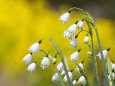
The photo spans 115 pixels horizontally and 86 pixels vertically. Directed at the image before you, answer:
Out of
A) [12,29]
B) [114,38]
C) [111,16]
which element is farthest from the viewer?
[111,16]

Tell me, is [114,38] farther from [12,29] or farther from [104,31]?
[12,29]

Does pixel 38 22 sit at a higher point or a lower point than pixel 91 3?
lower

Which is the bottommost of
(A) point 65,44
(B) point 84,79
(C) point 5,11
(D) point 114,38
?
(B) point 84,79

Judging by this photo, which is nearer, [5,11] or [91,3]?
[5,11]

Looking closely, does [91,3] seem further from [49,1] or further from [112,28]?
[112,28]

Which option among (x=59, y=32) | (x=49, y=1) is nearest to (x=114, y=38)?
(x=59, y=32)

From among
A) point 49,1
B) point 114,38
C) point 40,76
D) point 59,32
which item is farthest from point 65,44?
point 49,1

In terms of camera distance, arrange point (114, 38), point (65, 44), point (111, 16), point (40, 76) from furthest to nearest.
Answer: point (111, 16) → point (114, 38) → point (65, 44) → point (40, 76)

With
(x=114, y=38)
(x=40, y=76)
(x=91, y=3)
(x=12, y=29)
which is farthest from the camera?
(x=91, y=3)

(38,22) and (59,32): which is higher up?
(38,22)
